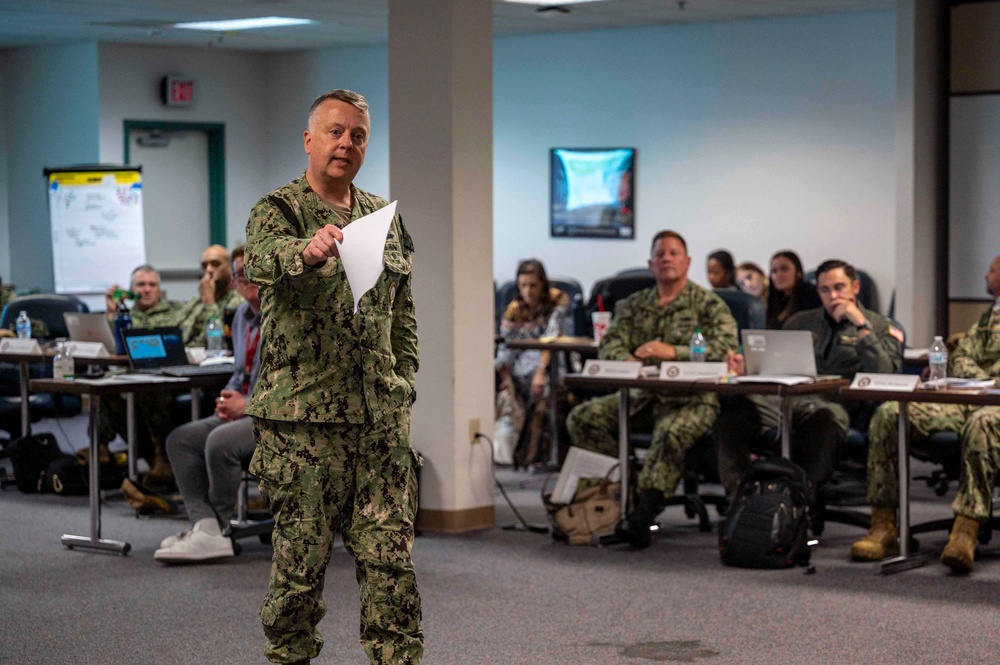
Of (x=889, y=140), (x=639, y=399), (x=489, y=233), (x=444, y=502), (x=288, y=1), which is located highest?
(x=288, y=1)

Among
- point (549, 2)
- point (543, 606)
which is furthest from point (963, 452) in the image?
point (549, 2)

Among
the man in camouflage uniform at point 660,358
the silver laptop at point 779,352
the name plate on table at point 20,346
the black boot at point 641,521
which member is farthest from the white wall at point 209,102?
the silver laptop at point 779,352

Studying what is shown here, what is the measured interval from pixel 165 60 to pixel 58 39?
0.97 metres

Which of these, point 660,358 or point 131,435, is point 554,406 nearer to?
point 660,358

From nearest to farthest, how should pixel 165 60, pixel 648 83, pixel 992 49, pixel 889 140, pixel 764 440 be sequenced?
pixel 764 440 < pixel 992 49 < pixel 889 140 < pixel 648 83 < pixel 165 60

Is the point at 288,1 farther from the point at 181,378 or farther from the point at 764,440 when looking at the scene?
the point at 764,440

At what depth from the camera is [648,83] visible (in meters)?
11.0

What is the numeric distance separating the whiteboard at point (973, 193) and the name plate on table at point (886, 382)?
13.2ft

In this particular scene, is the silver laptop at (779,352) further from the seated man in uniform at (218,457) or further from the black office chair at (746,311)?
the seated man in uniform at (218,457)

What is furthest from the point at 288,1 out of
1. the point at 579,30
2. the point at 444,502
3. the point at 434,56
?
the point at 444,502

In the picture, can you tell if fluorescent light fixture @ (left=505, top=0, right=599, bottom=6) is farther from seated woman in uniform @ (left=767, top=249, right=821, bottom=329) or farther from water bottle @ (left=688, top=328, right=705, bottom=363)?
water bottle @ (left=688, top=328, right=705, bottom=363)

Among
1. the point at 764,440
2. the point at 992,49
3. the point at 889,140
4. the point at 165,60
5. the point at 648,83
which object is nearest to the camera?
the point at 764,440

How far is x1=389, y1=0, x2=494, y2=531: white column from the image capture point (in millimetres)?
6129

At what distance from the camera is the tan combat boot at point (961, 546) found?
205 inches
